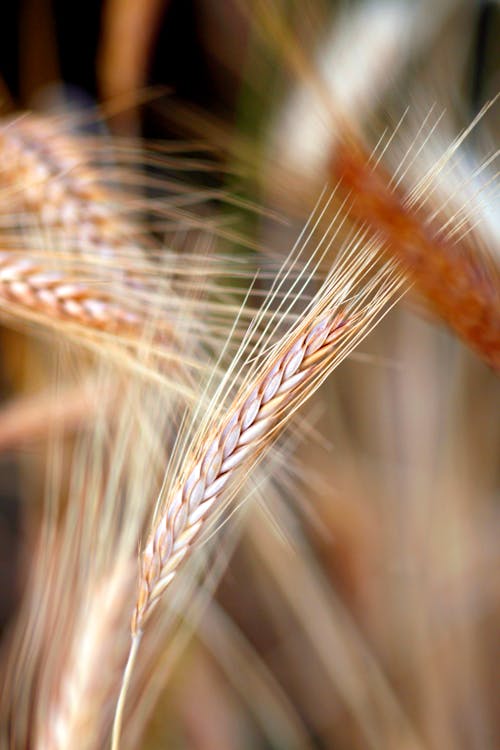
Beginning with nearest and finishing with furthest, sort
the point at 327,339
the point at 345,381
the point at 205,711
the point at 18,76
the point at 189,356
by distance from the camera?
the point at 327,339, the point at 189,356, the point at 205,711, the point at 345,381, the point at 18,76

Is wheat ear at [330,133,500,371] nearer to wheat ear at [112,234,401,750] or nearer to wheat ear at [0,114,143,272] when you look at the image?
wheat ear at [112,234,401,750]

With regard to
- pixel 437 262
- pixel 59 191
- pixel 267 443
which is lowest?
pixel 267 443

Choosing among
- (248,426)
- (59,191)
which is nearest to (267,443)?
(248,426)

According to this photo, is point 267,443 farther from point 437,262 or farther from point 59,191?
point 59,191

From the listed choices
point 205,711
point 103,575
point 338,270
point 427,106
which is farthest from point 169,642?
point 427,106

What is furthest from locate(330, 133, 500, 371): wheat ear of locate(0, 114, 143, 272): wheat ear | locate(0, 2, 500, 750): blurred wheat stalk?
locate(0, 114, 143, 272): wheat ear

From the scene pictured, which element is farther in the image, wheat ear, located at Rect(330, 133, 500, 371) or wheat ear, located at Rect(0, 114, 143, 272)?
wheat ear, located at Rect(0, 114, 143, 272)

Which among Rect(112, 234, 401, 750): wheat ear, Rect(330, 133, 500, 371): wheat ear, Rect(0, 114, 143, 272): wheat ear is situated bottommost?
Rect(112, 234, 401, 750): wheat ear

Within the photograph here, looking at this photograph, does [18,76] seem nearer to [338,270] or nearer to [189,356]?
[189,356]

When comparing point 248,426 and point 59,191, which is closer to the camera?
point 248,426
